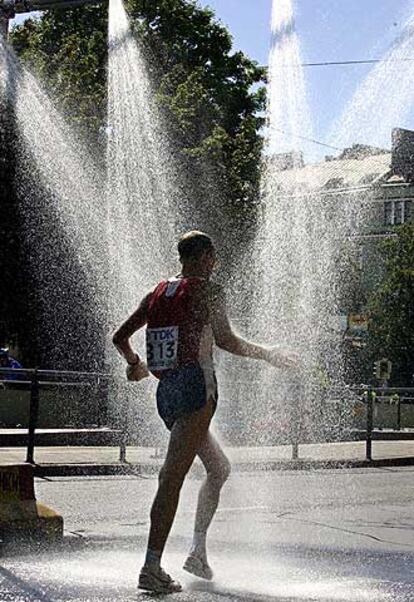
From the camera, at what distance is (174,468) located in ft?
20.2

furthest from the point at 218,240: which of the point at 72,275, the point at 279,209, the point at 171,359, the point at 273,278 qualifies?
the point at 171,359

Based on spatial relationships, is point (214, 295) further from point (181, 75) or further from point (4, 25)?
point (181, 75)

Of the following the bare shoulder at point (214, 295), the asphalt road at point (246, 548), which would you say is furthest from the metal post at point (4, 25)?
the bare shoulder at point (214, 295)

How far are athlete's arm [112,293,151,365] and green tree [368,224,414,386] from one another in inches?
2194

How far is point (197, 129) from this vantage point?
31.7 metres

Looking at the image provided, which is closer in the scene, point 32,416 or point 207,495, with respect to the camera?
point 207,495

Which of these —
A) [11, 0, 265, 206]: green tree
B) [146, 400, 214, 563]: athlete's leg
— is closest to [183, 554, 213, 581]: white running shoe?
[146, 400, 214, 563]: athlete's leg

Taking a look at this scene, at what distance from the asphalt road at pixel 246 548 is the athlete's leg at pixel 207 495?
12 cm

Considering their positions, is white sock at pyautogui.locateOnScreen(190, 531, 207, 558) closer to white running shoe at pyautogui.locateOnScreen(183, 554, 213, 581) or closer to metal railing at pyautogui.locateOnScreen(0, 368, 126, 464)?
white running shoe at pyautogui.locateOnScreen(183, 554, 213, 581)

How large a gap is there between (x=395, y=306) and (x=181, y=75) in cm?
3204

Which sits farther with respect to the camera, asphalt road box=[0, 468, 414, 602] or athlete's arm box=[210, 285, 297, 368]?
athlete's arm box=[210, 285, 297, 368]

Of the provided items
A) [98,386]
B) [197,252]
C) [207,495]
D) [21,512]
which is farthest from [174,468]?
[98,386]

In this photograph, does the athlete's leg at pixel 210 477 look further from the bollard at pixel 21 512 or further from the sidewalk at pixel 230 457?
the sidewalk at pixel 230 457

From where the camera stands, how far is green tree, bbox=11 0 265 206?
95.4ft
